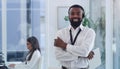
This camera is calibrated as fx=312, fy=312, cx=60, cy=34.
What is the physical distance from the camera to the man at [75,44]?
3.33 metres

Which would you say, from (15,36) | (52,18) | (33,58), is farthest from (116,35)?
(15,36)

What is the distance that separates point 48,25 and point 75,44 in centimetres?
387

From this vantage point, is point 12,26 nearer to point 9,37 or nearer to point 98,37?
point 9,37

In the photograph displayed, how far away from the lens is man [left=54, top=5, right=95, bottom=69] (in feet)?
10.9

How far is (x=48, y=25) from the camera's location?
7.25 meters

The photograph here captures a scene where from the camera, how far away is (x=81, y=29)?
11.3 ft

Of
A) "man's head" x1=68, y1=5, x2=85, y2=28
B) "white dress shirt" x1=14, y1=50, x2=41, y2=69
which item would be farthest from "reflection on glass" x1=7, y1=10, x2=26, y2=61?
"man's head" x1=68, y1=5, x2=85, y2=28

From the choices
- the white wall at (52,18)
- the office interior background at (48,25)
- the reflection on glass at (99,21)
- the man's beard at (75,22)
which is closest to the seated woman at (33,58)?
the office interior background at (48,25)

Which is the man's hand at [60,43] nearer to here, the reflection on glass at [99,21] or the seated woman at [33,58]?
the seated woman at [33,58]

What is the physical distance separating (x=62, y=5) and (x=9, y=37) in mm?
1587

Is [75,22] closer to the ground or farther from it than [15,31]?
farther from it

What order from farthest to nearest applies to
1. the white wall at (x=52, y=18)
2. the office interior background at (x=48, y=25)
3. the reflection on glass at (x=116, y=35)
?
the white wall at (x=52, y=18) → the office interior background at (x=48, y=25) → the reflection on glass at (x=116, y=35)

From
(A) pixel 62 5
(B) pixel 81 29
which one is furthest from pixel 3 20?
(B) pixel 81 29

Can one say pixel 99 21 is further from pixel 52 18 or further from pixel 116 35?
pixel 52 18
